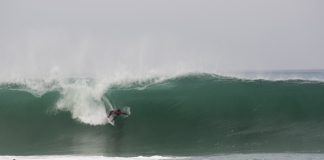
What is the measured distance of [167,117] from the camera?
16328 millimetres

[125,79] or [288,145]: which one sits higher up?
[125,79]

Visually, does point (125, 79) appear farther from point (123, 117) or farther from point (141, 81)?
point (123, 117)

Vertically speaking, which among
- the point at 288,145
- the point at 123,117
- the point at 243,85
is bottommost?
the point at 288,145

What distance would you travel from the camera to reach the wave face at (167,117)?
572 inches

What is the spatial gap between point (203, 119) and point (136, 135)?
7.39 feet

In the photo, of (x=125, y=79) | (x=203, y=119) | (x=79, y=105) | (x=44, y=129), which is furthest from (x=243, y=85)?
(x=44, y=129)

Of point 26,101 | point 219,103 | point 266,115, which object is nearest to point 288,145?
point 266,115

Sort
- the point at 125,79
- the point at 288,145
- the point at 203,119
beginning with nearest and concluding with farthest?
1. the point at 288,145
2. the point at 203,119
3. the point at 125,79

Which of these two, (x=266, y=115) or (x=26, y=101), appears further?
(x=26, y=101)

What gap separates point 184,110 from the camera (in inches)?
655

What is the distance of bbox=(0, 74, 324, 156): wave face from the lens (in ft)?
47.7

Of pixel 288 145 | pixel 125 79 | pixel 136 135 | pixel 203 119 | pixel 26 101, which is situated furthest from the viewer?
pixel 125 79

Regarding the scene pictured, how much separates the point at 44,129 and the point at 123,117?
2352 millimetres

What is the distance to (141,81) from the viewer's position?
18.5 m
